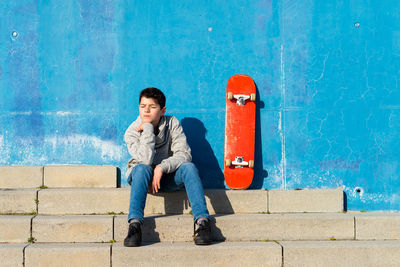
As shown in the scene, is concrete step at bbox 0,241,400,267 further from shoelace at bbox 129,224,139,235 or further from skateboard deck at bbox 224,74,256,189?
skateboard deck at bbox 224,74,256,189

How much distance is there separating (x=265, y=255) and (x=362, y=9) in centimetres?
A: 267

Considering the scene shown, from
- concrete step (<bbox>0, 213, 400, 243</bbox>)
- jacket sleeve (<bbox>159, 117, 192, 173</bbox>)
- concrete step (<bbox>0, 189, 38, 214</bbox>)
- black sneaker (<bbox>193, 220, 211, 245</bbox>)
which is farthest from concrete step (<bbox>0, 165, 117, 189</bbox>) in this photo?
black sneaker (<bbox>193, 220, 211, 245</bbox>)

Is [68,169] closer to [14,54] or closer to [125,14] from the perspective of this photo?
[14,54]

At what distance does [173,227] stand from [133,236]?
39 cm

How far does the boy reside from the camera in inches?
126

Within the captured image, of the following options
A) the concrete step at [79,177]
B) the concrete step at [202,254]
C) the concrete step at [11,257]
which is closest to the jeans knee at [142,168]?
the concrete step at [202,254]

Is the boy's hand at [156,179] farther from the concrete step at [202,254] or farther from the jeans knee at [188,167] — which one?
the concrete step at [202,254]

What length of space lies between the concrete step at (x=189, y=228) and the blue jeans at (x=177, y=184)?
240 millimetres

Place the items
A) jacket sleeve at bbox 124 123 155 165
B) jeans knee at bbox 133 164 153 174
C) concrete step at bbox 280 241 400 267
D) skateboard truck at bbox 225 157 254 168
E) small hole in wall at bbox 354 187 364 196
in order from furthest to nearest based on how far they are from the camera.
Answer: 1. small hole in wall at bbox 354 187 364 196
2. skateboard truck at bbox 225 157 254 168
3. jacket sleeve at bbox 124 123 155 165
4. jeans knee at bbox 133 164 153 174
5. concrete step at bbox 280 241 400 267

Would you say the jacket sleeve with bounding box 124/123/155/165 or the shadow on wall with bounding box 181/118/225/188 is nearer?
the jacket sleeve with bounding box 124/123/155/165

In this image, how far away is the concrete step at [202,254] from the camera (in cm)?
316

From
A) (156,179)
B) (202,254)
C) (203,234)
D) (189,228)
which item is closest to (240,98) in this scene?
(156,179)

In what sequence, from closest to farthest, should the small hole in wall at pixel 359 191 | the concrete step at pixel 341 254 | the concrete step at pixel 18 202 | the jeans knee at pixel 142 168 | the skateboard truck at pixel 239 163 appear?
the concrete step at pixel 341 254
the jeans knee at pixel 142 168
the concrete step at pixel 18 202
the skateboard truck at pixel 239 163
the small hole in wall at pixel 359 191

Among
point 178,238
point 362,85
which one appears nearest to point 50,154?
point 178,238
